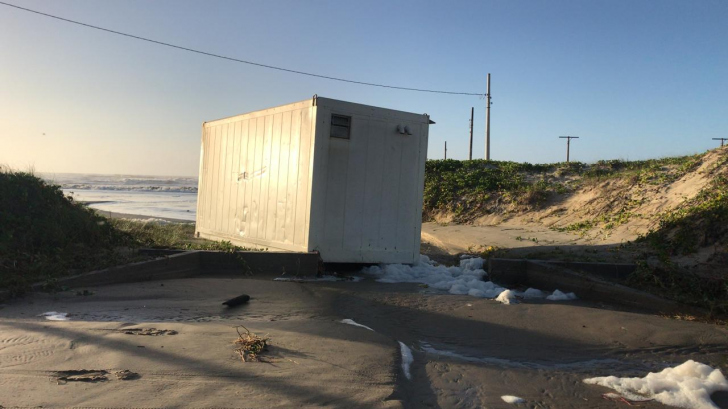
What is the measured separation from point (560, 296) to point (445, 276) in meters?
1.87

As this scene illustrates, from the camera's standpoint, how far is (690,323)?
5691 millimetres

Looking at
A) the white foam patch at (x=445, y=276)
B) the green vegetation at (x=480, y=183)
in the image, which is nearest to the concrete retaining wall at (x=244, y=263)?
the white foam patch at (x=445, y=276)

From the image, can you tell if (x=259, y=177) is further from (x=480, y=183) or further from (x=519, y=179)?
(x=519, y=179)

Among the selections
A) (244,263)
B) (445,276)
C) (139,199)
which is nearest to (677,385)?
(445,276)

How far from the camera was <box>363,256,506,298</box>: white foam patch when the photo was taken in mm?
7461

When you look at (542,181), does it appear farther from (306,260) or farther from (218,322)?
(218,322)

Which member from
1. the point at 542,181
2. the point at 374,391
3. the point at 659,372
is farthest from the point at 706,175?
the point at 374,391

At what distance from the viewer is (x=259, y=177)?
951 centimetres

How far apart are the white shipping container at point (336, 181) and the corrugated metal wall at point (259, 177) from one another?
0.7 inches

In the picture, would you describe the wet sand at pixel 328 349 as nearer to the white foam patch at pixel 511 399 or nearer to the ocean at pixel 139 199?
the white foam patch at pixel 511 399

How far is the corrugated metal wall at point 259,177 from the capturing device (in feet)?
27.6

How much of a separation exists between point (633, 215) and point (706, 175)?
6.02 ft

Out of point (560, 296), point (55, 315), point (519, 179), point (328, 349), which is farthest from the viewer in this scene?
point (519, 179)

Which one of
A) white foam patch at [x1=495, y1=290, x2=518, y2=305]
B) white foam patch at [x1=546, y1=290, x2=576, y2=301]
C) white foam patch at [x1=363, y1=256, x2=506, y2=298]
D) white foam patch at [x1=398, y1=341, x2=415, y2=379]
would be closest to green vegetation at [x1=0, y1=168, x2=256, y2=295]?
white foam patch at [x1=363, y1=256, x2=506, y2=298]
